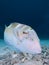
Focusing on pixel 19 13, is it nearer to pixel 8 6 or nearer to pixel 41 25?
pixel 8 6

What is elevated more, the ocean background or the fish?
the ocean background

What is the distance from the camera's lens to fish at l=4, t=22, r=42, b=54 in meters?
0.76

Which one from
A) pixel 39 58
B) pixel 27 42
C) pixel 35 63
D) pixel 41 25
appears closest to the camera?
pixel 27 42

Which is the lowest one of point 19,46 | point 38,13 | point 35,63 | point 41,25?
point 35,63

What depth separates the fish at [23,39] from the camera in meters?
0.76

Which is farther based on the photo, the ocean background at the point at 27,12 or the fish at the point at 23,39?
the ocean background at the point at 27,12

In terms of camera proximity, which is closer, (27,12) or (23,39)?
(23,39)

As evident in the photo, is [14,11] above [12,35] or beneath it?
above

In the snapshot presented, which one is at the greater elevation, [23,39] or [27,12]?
[27,12]

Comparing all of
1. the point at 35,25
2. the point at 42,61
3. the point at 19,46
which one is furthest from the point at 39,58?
the point at 35,25

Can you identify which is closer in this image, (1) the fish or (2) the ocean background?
(1) the fish

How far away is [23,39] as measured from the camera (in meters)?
0.77

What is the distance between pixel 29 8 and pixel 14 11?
0.77 m

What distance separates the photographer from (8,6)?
28.6 ft
